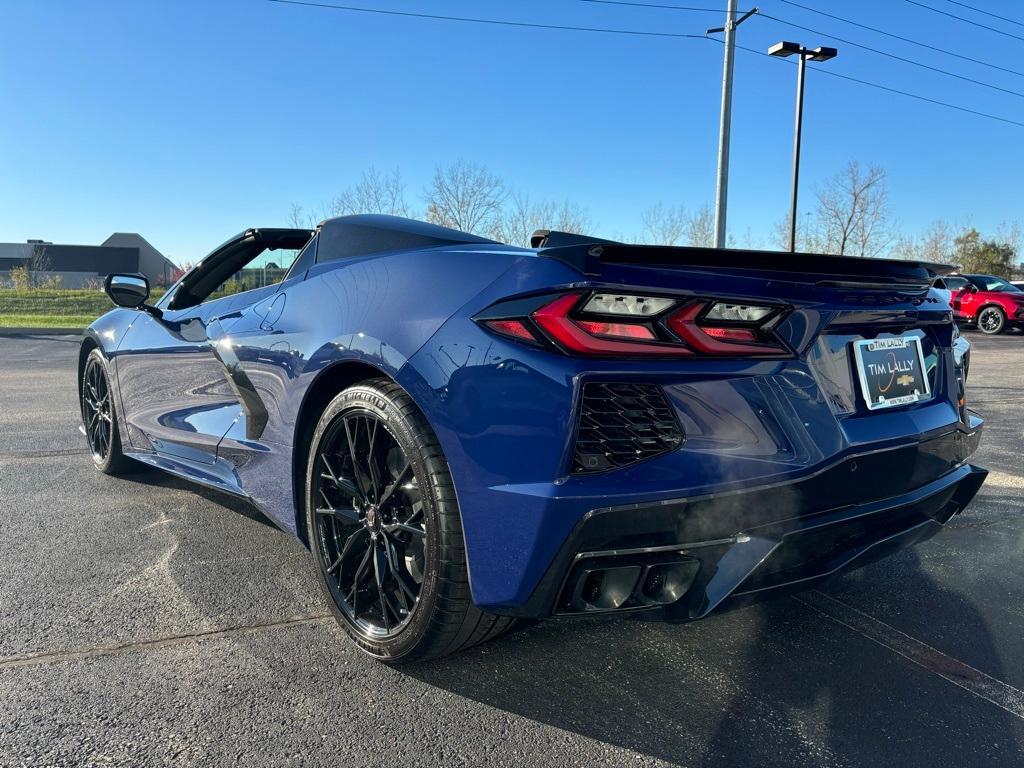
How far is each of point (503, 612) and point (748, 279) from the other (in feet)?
3.30

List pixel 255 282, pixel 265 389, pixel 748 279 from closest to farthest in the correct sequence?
1. pixel 748 279
2. pixel 265 389
3. pixel 255 282

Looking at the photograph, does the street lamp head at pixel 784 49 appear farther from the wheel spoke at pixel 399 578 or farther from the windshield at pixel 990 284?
the wheel spoke at pixel 399 578

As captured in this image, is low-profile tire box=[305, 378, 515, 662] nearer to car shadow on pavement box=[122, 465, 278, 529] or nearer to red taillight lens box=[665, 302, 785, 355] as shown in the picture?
red taillight lens box=[665, 302, 785, 355]

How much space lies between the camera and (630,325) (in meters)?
1.74

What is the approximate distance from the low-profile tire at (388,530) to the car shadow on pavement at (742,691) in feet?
0.63

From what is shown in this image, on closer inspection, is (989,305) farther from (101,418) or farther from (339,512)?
(339,512)

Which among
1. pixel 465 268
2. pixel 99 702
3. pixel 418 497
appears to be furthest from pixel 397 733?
pixel 465 268

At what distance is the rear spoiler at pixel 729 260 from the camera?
1734 millimetres

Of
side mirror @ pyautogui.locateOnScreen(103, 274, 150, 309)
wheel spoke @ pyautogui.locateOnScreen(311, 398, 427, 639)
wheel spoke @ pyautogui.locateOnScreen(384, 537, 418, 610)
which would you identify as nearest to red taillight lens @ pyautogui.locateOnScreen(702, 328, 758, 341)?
wheel spoke @ pyautogui.locateOnScreen(311, 398, 427, 639)

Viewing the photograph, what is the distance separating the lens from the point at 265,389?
8.86ft

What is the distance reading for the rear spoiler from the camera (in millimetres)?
1734

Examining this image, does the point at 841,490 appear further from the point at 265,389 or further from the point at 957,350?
the point at 265,389

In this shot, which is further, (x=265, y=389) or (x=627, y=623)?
(x=265, y=389)

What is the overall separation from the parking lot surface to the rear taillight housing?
3.10 feet
